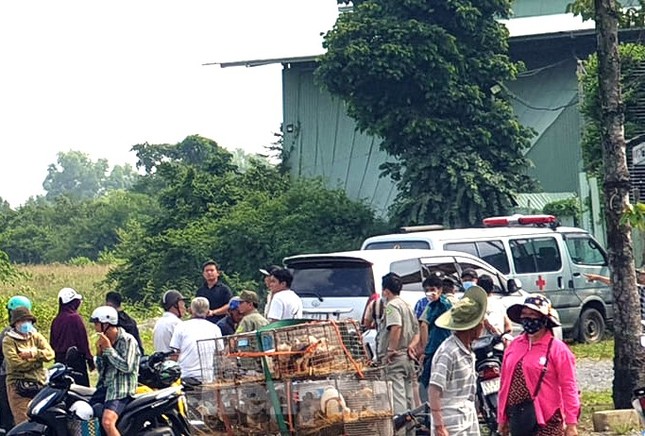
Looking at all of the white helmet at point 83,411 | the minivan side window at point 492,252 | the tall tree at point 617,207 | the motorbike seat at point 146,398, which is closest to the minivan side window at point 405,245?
the minivan side window at point 492,252

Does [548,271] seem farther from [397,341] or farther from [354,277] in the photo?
[397,341]

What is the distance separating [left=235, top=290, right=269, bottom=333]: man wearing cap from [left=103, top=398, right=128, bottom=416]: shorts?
7.83 ft

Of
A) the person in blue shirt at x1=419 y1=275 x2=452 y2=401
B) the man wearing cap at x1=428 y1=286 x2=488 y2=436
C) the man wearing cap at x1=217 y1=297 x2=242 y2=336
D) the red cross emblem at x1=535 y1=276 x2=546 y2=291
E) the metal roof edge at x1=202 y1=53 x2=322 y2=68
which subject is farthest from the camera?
the metal roof edge at x1=202 y1=53 x2=322 y2=68

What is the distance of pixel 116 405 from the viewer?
391 inches

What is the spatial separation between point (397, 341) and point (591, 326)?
9715 millimetres

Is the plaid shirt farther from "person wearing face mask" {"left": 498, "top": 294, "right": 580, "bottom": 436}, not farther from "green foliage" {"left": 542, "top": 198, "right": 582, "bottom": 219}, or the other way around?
"green foliage" {"left": 542, "top": 198, "right": 582, "bottom": 219}

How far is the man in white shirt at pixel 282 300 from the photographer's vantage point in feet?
41.2

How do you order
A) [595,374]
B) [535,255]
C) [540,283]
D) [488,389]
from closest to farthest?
[488,389], [595,374], [540,283], [535,255]

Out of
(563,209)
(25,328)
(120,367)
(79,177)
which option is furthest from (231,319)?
(79,177)

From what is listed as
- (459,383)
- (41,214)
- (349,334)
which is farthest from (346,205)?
(41,214)

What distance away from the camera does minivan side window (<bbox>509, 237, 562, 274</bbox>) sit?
63.1ft

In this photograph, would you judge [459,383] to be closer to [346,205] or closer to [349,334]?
[349,334]

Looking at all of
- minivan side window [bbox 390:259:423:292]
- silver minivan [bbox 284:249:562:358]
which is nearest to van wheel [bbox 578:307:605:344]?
silver minivan [bbox 284:249:562:358]

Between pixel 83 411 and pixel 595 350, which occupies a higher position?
pixel 83 411
